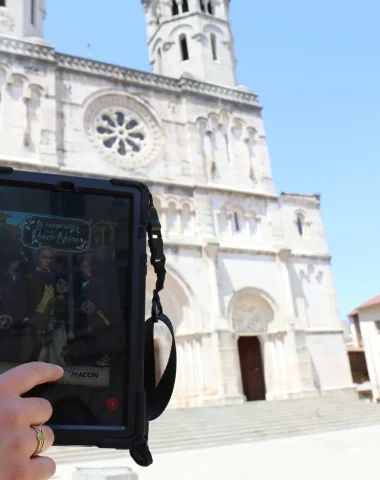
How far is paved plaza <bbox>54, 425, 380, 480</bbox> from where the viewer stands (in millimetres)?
7328

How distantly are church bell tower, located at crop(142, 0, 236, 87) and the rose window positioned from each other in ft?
14.3

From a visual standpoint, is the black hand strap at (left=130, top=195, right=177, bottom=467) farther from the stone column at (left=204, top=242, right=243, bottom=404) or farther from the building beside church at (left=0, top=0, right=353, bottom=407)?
the stone column at (left=204, top=242, right=243, bottom=404)

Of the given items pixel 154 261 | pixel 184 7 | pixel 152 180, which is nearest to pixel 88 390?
pixel 154 261

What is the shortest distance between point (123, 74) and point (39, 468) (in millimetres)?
21641

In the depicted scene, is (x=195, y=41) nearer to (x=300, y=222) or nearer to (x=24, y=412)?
(x=300, y=222)

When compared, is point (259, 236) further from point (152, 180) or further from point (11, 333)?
point (11, 333)

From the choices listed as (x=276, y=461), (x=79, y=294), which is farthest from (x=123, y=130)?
(x=79, y=294)

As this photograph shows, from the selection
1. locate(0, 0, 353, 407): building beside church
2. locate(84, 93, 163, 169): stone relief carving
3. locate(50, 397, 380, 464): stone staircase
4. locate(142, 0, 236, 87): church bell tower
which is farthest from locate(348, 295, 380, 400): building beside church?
locate(142, 0, 236, 87): church bell tower

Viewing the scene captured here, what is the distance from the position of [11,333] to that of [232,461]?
9168 millimetres

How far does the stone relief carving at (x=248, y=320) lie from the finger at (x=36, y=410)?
18.8m

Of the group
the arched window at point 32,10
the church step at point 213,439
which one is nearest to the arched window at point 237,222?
the church step at point 213,439

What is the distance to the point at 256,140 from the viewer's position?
2302 cm

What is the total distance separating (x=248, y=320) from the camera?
19938mm

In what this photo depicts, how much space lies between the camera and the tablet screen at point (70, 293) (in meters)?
1.19
